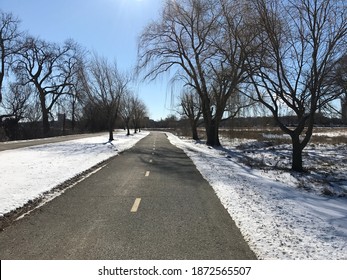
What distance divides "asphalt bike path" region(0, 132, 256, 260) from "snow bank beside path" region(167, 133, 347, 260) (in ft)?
0.96

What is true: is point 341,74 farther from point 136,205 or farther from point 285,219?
point 136,205

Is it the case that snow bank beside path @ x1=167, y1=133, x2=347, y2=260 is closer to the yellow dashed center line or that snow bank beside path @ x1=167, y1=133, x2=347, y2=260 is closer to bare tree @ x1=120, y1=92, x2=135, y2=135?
the yellow dashed center line

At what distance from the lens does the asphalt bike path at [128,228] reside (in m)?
5.26

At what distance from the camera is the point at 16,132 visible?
2142 inches

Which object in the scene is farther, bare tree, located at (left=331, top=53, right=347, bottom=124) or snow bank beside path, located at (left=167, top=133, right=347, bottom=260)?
bare tree, located at (left=331, top=53, right=347, bottom=124)

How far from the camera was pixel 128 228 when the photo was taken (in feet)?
21.5

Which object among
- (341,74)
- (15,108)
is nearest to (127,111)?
(15,108)

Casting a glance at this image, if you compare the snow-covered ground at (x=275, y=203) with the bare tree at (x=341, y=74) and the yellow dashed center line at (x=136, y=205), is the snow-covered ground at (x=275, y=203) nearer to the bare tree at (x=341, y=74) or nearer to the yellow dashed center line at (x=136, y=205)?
the yellow dashed center line at (x=136, y=205)

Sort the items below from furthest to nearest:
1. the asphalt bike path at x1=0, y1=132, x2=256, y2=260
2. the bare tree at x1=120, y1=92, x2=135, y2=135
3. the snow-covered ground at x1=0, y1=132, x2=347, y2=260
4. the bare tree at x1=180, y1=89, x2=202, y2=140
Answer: the bare tree at x1=120, y1=92, x2=135, y2=135, the bare tree at x1=180, y1=89, x2=202, y2=140, the snow-covered ground at x1=0, y1=132, x2=347, y2=260, the asphalt bike path at x1=0, y1=132, x2=256, y2=260

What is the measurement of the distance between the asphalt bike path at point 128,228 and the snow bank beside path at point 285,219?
0.96 ft

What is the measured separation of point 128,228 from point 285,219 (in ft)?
9.99

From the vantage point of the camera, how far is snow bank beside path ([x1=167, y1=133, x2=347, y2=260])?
538 centimetres

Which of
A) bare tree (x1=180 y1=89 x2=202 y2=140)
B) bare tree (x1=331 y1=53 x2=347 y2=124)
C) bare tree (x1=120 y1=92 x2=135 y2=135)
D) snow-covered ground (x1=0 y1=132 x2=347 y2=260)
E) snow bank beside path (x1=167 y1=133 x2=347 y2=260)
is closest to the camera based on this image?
snow bank beside path (x1=167 y1=133 x2=347 y2=260)

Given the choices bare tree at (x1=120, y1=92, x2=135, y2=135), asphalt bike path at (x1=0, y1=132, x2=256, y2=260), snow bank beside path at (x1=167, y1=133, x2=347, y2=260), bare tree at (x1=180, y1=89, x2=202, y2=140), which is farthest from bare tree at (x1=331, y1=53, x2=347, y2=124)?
bare tree at (x1=120, y1=92, x2=135, y2=135)
